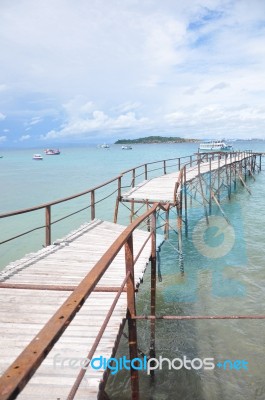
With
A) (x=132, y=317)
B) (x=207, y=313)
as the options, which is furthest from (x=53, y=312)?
(x=207, y=313)

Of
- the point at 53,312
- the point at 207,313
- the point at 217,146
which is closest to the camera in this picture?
the point at 53,312

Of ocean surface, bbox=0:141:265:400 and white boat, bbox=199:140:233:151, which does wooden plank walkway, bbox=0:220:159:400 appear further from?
white boat, bbox=199:140:233:151

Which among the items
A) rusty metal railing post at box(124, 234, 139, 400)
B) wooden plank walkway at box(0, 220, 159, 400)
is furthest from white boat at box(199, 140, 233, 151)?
rusty metal railing post at box(124, 234, 139, 400)

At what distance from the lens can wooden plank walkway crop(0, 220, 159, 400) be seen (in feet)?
→ 9.98

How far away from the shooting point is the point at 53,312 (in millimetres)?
4246

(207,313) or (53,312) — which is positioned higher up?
(53,312)

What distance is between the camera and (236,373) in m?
6.00

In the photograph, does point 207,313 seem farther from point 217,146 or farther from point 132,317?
point 217,146


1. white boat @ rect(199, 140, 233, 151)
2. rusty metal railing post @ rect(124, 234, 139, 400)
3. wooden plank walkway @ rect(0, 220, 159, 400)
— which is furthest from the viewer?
white boat @ rect(199, 140, 233, 151)

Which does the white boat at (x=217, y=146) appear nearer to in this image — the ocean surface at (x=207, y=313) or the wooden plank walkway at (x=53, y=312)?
the ocean surface at (x=207, y=313)

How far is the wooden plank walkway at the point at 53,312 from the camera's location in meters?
3.04

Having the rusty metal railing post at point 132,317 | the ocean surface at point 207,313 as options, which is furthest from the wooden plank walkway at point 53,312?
the ocean surface at point 207,313

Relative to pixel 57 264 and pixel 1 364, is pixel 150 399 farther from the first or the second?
pixel 1 364

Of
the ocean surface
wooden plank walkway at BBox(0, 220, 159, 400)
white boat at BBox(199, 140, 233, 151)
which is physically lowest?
the ocean surface
